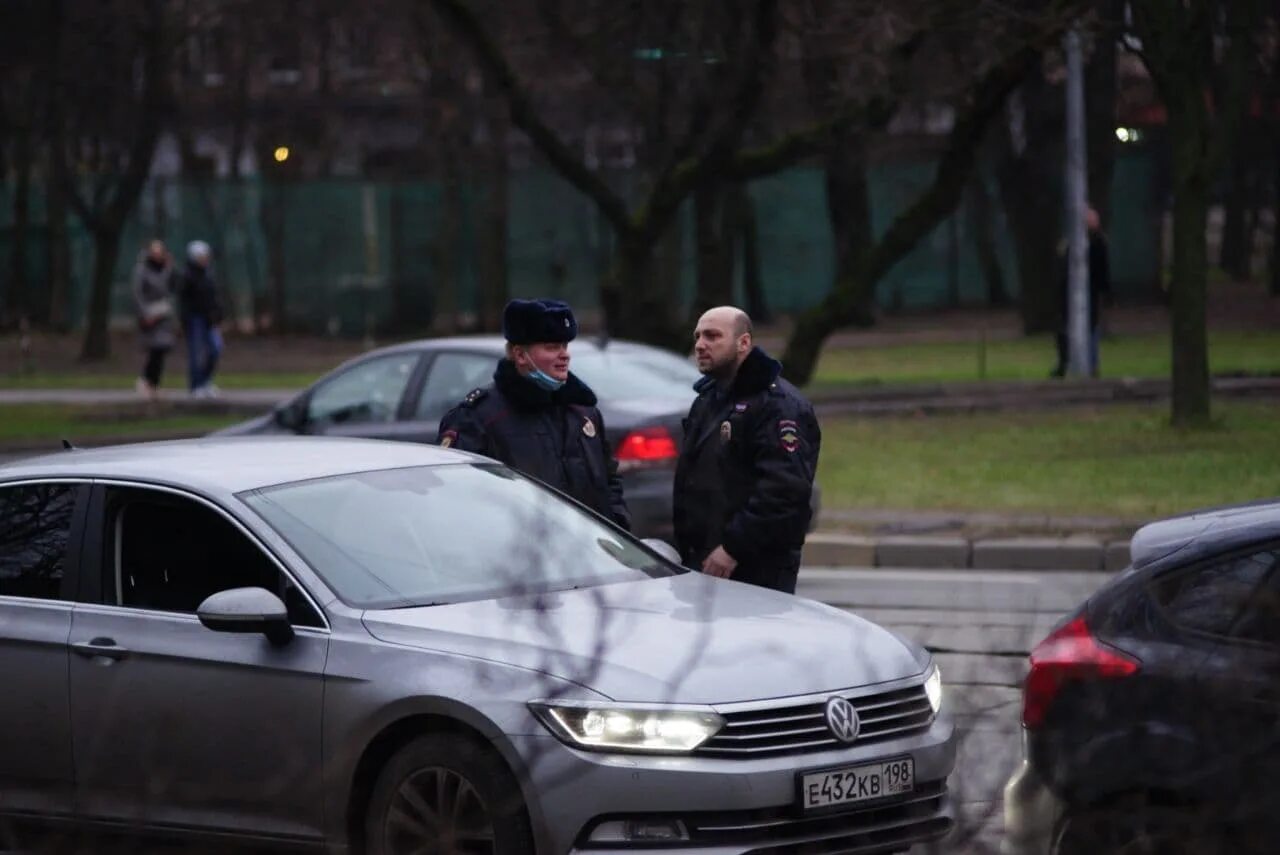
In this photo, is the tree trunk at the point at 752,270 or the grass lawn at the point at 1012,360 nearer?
the grass lawn at the point at 1012,360

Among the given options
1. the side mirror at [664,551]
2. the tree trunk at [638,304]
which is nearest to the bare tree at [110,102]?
the tree trunk at [638,304]

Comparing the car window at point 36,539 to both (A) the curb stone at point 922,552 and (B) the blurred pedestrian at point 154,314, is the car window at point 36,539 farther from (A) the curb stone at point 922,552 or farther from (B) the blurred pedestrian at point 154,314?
(B) the blurred pedestrian at point 154,314

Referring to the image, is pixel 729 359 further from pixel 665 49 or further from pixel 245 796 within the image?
pixel 665 49

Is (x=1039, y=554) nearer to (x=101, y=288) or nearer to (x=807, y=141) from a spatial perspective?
(x=807, y=141)

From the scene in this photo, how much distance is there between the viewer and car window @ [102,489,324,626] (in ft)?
20.6

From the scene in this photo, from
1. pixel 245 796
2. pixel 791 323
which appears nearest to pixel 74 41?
pixel 791 323

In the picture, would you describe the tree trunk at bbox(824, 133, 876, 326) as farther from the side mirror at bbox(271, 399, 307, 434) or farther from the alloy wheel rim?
the alloy wheel rim

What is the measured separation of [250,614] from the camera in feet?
19.3

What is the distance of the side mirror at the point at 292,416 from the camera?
14.0 m

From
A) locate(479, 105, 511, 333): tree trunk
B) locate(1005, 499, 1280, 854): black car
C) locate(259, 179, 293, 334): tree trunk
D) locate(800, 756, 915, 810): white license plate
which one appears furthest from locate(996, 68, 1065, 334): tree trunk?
locate(1005, 499, 1280, 854): black car

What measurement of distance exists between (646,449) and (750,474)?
4861mm

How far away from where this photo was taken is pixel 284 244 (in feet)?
149

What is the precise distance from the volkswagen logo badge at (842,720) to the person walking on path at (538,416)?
7.20 feet

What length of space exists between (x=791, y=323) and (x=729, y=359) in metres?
36.2
